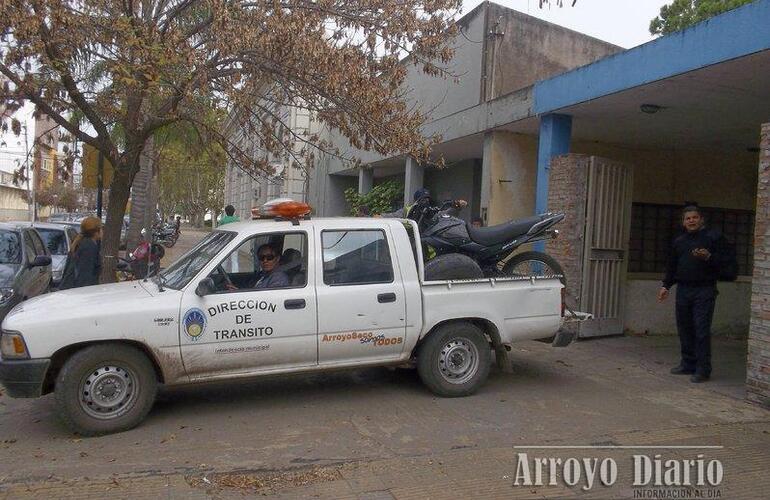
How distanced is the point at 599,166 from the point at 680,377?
3164mm

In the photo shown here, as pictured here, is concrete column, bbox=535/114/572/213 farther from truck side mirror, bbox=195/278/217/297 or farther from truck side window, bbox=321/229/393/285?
truck side mirror, bbox=195/278/217/297

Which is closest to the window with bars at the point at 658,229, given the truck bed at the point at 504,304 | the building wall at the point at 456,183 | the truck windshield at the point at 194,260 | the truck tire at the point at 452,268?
the building wall at the point at 456,183

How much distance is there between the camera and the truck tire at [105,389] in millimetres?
5160

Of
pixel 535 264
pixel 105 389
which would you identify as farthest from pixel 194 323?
pixel 535 264

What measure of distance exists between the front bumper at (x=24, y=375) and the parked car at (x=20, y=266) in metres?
3.08

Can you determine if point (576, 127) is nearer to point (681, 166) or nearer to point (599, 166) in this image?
point (599, 166)

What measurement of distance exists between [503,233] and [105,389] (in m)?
4.06

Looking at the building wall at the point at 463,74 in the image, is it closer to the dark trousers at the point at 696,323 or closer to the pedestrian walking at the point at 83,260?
the dark trousers at the point at 696,323

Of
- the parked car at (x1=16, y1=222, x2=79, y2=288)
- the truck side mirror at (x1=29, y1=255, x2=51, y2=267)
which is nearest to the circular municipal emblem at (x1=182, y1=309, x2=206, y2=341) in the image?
the truck side mirror at (x1=29, y1=255, x2=51, y2=267)

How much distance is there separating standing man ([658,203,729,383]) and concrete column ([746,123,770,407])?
35.2 inches

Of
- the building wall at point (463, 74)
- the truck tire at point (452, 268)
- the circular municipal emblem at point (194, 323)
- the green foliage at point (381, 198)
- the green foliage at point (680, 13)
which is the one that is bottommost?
the circular municipal emblem at point (194, 323)

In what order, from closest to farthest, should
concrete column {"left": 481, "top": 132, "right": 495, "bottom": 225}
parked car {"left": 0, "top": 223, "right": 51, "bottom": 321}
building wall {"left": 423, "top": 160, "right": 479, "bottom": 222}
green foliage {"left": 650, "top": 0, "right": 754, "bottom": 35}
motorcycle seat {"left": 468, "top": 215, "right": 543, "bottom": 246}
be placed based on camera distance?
motorcycle seat {"left": 468, "top": 215, "right": 543, "bottom": 246}, parked car {"left": 0, "top": 223, "right": 51, "bottom": 321}, concrete column {"left": 481, "top": 132, "right": 495, "bottom": 225}, building wall {"left": 423, "top": 160, "right": 479, "bottom": 222}, green foliage {"left": 650, "top": 0, "right": 754, "bottom": 35}

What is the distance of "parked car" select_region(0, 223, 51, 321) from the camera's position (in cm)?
817

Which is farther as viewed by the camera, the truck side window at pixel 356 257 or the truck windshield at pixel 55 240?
the truck windshield at pixel 55 240
